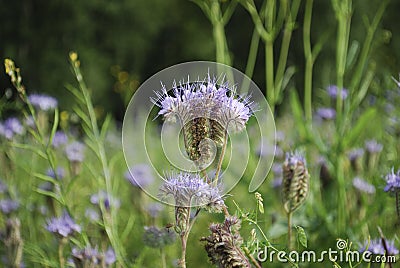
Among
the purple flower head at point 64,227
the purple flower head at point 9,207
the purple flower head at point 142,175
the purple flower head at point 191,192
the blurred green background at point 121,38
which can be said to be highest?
the blurred green background at point 121,38

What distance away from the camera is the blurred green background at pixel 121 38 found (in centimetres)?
346

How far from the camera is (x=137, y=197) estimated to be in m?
1.46

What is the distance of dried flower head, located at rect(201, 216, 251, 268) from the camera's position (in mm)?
683

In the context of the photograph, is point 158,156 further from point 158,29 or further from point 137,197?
point 158,29

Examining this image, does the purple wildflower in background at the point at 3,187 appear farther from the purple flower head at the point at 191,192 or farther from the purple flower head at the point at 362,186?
the purple flower head at the point at 191,192

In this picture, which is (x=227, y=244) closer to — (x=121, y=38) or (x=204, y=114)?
(x=204, y=114)

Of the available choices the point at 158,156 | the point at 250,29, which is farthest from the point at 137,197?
the point at 250,29

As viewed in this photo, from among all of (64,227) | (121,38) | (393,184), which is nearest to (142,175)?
(64,227)

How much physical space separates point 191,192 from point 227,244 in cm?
7

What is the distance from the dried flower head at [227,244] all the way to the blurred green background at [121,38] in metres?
2.70

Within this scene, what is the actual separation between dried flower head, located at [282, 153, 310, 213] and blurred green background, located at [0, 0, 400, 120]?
246 cm

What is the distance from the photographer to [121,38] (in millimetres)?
3703

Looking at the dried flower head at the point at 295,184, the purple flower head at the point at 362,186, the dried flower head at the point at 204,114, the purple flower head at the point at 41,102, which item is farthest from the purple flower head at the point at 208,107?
the purple flower head at the point at 41,102

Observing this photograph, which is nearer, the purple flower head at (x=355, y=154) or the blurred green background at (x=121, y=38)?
the purple flower head at (x=355, y=154)
